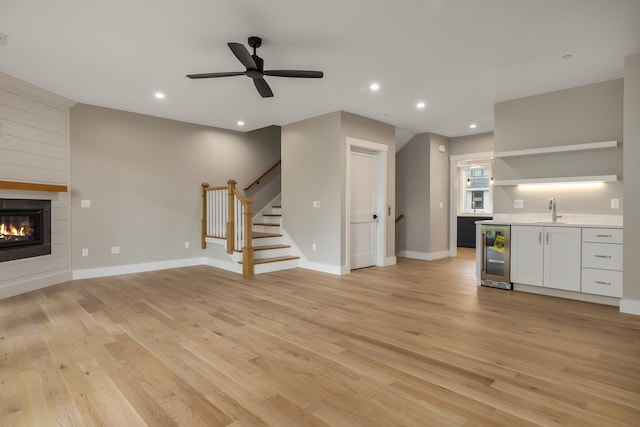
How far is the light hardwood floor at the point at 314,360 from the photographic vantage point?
183 centimetres

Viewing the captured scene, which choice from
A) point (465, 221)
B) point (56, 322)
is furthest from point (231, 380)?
point (465, 221)

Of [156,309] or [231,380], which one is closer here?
[231,380]

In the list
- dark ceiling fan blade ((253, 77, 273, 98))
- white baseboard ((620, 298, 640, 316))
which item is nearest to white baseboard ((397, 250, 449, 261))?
white baseboard ((620, 298, 640, 316))

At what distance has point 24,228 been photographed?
14.9 feet

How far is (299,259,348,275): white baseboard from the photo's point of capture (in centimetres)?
566

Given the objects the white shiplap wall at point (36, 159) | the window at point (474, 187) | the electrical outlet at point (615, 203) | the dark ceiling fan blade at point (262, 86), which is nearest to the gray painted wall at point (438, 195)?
the window at point (474, 187)

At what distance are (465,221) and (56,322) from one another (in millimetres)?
9547

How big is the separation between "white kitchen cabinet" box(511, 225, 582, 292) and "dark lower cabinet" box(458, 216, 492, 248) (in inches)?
209

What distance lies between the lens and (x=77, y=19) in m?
2.93

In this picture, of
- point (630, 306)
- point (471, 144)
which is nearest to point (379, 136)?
point (471, 144)

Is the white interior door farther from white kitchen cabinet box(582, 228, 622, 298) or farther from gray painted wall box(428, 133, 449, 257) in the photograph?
white kitchen cabinet box(582, 228, 622, 298)

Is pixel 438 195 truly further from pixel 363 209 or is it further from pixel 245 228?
pixel 245 228

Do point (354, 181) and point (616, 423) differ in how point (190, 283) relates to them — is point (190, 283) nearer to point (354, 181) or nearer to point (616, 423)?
point (354, 181)

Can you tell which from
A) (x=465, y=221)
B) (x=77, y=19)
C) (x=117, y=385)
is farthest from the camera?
(x=465, y=221)
